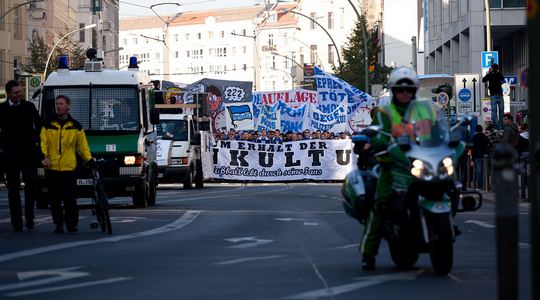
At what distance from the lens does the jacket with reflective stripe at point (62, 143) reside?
18.0 metres

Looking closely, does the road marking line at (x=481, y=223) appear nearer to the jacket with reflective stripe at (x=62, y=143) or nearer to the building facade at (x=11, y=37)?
the jacket with reflective stripe at (x=62, y=143)

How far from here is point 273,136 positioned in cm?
5022

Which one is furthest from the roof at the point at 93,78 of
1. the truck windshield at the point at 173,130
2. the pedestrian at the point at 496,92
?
the truck windshield at the point at 173,130

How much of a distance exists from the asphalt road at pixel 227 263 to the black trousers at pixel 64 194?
23cm

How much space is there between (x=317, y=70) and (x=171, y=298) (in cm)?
4089

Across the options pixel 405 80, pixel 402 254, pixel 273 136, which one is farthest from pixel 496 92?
pixel 405 80

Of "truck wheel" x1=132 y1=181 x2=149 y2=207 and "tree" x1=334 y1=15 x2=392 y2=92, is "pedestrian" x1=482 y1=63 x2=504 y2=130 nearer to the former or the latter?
"truck wheel" x1=132 y1=181 x2=149 y2=207

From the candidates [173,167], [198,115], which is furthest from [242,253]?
[198,115]

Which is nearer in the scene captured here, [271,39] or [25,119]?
[25,119]

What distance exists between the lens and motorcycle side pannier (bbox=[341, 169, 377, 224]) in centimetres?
1179

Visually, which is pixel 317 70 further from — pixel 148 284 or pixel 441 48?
pixel 148 284

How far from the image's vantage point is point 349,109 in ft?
169

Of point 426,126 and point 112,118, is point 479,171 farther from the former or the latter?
point 426,126

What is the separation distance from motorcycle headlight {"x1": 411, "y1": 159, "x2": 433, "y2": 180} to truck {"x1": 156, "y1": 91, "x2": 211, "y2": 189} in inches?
1241
